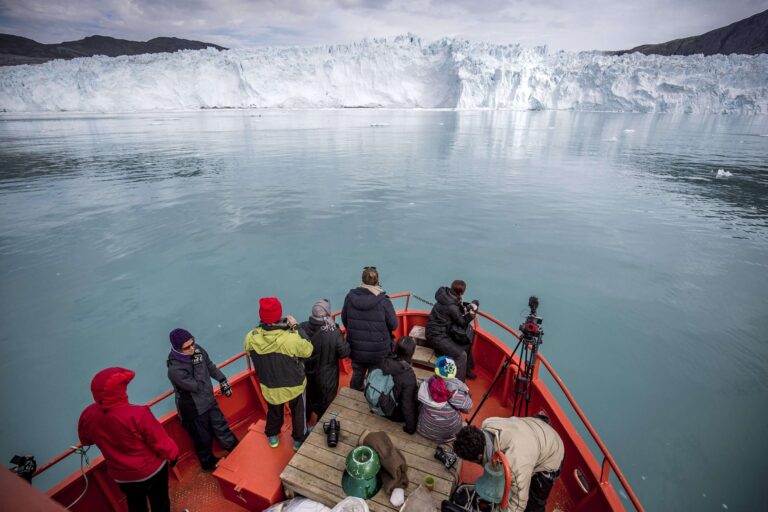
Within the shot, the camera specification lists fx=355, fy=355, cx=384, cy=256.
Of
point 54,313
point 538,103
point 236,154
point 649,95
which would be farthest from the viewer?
point 538,103

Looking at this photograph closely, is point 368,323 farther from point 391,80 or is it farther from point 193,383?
point 391,80

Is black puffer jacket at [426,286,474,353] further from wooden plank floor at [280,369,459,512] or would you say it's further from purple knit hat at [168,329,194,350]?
purple knit hat at [168,329,194,350]

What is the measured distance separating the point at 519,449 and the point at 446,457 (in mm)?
685

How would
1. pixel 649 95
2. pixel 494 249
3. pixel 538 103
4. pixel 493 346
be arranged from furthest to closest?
pixel 538 103, pixel 649 95, pixel 494 249, pixel 493 346


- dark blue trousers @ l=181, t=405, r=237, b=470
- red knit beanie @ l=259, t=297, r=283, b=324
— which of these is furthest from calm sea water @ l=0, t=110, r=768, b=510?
red knit beanie @ l=259, t=297, r=283, b=324

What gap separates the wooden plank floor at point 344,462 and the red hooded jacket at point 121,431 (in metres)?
1.15

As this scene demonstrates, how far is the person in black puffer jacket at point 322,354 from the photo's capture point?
4023 millimetres

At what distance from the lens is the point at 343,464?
127 inches

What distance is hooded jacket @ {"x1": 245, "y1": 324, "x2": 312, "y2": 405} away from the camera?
3629 mm

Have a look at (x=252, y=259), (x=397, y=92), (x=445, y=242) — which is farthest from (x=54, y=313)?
(x=397, y=92)

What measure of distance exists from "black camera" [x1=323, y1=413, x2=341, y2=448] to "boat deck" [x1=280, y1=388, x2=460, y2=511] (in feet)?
0.15

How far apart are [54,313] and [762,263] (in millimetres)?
21567

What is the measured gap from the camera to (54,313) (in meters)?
9.36

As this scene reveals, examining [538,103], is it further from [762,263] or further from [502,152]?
[762,263]
